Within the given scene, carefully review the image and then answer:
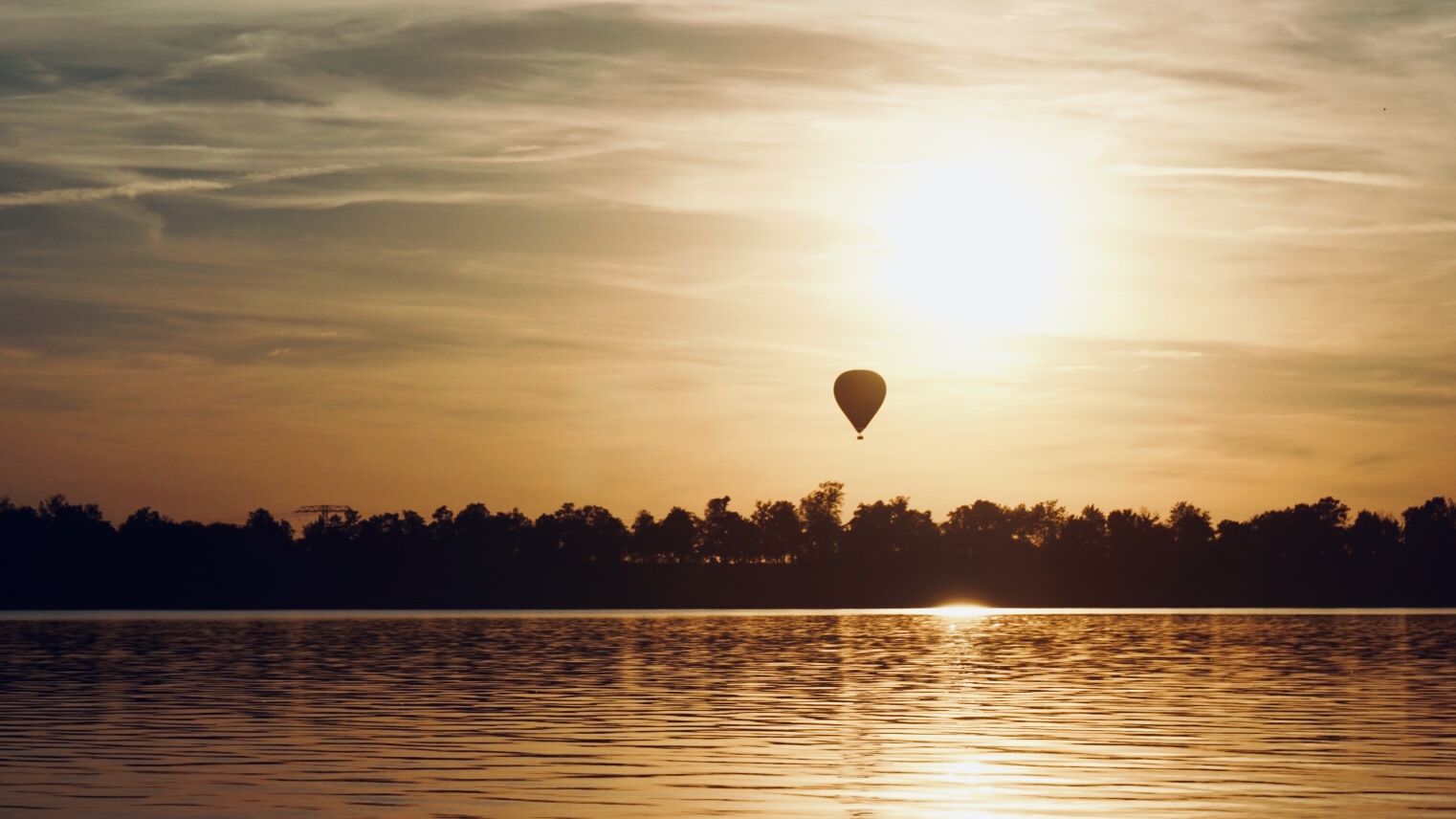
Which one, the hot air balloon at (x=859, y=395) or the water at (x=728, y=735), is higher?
the hot air balloon at (x=859, y=395)

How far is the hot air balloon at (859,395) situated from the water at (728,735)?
44.0 metres

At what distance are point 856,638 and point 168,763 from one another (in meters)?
79.4

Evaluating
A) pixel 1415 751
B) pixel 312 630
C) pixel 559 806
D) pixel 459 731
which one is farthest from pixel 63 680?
pixel 312 630

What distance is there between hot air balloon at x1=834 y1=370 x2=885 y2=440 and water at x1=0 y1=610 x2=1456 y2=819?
44.0 m

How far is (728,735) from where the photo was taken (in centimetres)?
4116

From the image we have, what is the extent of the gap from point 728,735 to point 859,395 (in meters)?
87.4

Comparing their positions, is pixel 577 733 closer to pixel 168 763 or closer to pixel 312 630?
pixel 168 763

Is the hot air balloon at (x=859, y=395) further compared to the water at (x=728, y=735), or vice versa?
the hot air balloon at (x=859, y=395)

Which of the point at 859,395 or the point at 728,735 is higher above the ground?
the point at 859,395

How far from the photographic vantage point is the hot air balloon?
416ft

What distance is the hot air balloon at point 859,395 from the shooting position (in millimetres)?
126688

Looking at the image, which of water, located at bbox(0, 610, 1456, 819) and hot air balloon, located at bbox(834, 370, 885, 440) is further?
hot air balloon, located at bbox(834, 370, 885, 440)

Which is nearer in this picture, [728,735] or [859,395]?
[728,735]

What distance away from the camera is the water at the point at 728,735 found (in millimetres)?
30031
